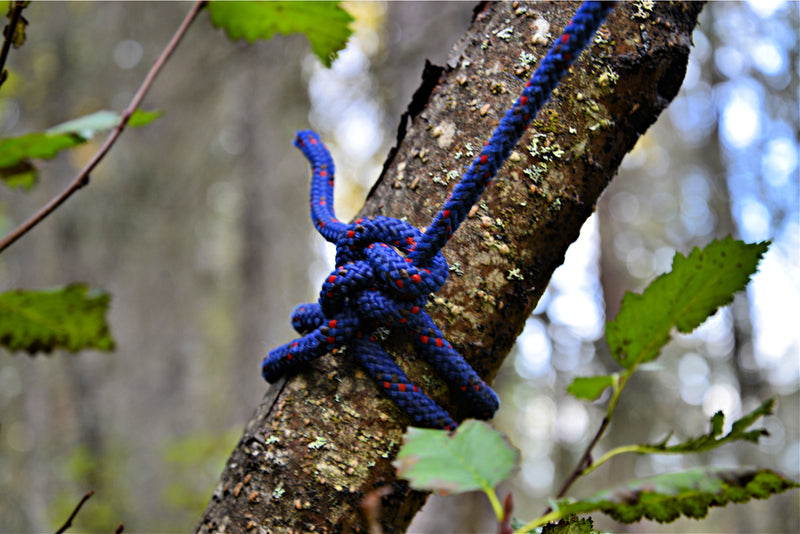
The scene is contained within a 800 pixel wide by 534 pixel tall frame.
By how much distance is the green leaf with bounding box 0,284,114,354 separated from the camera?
809mm

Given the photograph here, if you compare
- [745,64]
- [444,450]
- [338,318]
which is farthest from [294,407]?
[745,64]

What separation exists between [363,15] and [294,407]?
4663 mm

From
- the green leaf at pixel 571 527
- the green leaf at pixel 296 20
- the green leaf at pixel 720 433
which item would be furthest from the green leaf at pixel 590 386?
the green leaf at pixel 296 20

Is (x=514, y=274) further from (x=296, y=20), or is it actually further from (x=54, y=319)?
(x=54, y=319)

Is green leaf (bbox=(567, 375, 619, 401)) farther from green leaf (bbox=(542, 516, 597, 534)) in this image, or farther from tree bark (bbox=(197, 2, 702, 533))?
green leaf (bbox=(542, 516, 597, 534))


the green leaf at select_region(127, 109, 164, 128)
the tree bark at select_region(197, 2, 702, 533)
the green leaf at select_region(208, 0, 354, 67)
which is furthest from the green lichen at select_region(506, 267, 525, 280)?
the green leaf at select_region(127, 109, 164, 128)

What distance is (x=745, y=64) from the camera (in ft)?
17.1

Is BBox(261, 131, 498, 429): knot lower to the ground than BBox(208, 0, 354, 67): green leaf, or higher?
lower

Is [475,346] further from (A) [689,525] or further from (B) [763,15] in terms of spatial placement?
(A) [689,525]

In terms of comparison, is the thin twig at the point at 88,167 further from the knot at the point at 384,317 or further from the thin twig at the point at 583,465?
the thin twig at the point at 583,465

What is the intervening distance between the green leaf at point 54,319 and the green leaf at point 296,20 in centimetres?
45

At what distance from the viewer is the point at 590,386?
801 millimetres

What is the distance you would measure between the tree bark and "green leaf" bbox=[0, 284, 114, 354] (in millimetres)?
348

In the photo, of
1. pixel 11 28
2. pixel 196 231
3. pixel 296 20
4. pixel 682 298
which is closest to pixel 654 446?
pixel 682 298
